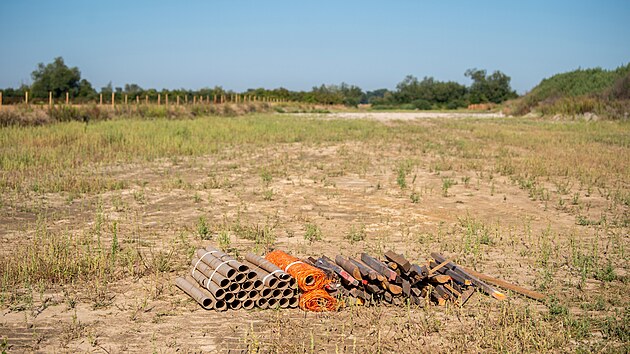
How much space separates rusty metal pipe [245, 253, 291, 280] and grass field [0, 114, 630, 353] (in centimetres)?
42

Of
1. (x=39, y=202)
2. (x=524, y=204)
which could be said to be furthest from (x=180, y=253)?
(x=524, y=204)

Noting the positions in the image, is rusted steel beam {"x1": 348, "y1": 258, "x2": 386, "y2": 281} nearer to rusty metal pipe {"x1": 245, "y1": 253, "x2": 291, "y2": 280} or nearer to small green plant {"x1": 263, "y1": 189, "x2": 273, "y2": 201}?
rusty metal pipe {"x1": 245, "y1": 253, "x2": 291, "y2": 280}

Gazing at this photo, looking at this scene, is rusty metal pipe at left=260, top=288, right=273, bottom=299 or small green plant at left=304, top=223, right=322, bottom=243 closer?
rusty metal pipe at left=260, top=288, right=273, bottom=299

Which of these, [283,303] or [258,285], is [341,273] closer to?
[283,303]

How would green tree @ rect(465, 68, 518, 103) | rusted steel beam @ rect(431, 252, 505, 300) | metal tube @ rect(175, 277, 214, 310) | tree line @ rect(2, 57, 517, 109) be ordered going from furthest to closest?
green tree @ rect(465, 68, 518, 103) < tree line @ rect(2, 57, 517, 109) < rusted steel beam @ rect(431, 252, 505, 300) < metal tube @ rect(175, 277, 214, 310)

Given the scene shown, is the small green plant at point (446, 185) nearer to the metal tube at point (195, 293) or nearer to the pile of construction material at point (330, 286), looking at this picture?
the pile of construction material at point (330, 286)

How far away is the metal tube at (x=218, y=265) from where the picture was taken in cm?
656

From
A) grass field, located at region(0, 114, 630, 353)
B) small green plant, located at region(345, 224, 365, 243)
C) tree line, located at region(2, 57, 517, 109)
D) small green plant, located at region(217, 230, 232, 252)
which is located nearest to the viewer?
grass field, located at region(0, 114, 630, 353)

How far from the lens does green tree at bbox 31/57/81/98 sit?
Answer: 64.6 metres

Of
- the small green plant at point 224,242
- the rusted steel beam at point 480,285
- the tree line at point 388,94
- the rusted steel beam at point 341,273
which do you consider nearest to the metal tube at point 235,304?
the rusted steel beam at point 341,273

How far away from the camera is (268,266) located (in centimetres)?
685

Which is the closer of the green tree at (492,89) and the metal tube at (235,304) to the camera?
the metal tube at (235,304)

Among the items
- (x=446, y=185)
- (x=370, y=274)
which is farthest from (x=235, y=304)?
(x=446, y=185)

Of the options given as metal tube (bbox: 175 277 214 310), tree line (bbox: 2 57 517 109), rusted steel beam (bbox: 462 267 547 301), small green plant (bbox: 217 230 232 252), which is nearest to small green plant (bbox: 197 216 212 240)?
small green plant (bbox: 217 230 232 252)
